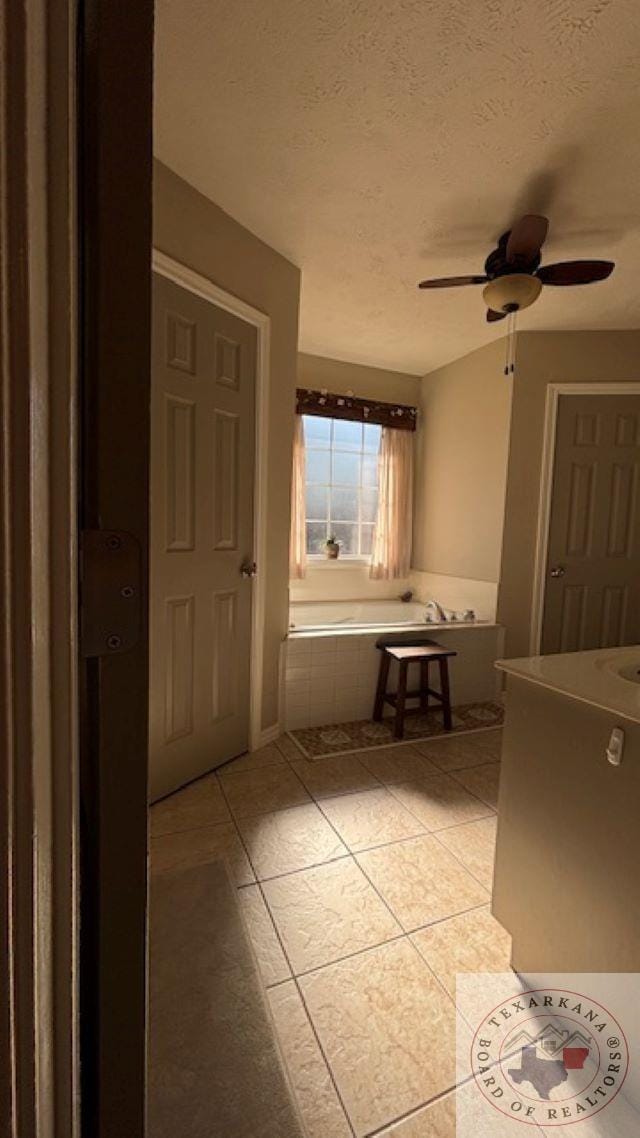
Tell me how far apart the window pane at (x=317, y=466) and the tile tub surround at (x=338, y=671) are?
1.71 meters

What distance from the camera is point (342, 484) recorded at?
13.2ft

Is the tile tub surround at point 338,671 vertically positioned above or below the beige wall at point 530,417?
below

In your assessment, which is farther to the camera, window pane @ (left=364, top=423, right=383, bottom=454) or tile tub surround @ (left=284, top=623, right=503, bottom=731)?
window pane @ (left=364, top=423, right=383, bottom=454)

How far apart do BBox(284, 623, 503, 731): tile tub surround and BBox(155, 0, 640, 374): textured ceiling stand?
2010 mm

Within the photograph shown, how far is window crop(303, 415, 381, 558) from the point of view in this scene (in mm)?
3881

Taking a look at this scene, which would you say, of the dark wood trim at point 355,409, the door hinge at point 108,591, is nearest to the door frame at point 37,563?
the door hinge at point 108,591

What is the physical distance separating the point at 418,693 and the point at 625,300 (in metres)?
2.54

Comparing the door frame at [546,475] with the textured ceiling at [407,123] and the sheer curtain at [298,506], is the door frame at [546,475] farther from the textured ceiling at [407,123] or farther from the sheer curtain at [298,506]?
the sheer curtain at [298,506]

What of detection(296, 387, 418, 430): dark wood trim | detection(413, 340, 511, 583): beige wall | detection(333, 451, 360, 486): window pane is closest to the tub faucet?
detection(413, 340, 511, 583): beige wall

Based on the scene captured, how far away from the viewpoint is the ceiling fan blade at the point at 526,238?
68.6 inches

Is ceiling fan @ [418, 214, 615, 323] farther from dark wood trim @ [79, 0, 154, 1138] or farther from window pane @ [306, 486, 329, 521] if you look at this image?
window pane @ [306, 486, 329, 521]

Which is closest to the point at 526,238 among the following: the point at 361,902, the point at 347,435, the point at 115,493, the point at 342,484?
the point at 115,493

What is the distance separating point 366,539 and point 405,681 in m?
1.89

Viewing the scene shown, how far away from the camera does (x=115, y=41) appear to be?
36 centimetres
